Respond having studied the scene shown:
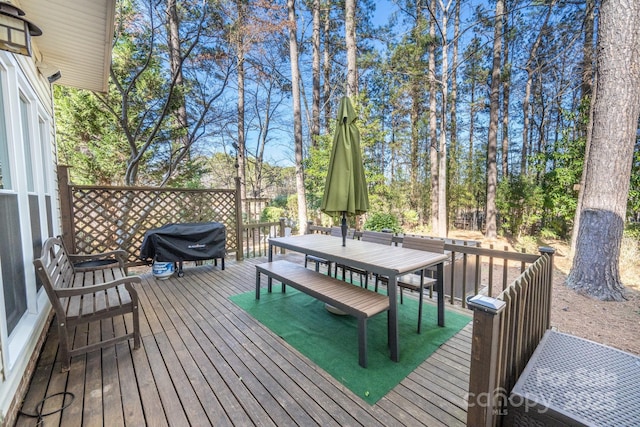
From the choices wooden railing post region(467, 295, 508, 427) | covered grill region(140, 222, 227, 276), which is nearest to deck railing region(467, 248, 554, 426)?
wooden railing post region(467, 295, 508, 427)

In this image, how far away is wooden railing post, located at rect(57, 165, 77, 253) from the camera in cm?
388

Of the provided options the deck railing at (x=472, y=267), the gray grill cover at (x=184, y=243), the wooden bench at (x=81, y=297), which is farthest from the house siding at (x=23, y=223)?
the deck railing at (x=472, y=267)

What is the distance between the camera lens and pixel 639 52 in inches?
145

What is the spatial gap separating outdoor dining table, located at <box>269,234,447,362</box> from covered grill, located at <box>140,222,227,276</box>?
1449 mm

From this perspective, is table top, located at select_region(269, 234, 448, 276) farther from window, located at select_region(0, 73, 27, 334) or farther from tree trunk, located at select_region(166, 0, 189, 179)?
tree trunk, located at select_region(166, 0, 189, 179)

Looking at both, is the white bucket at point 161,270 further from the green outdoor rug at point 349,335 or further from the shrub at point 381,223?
the shrub at point 381,223

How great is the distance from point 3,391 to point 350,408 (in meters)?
1.94

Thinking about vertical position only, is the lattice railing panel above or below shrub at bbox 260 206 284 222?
above

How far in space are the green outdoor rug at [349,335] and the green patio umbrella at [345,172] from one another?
4.04 feet

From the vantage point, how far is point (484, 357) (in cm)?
122

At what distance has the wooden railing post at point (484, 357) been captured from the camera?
1.19 m

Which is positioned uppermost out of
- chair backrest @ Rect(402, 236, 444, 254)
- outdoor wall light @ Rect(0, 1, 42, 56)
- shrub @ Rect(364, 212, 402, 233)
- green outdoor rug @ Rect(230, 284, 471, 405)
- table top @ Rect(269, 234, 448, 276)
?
outdoor wall light @ Rect(0, 1, 42, 56)

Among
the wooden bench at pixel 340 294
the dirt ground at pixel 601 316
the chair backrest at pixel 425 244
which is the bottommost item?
the dirt ground at pixel 601 316

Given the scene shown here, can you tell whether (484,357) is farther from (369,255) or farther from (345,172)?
(345,172)
